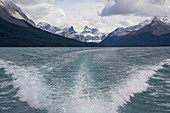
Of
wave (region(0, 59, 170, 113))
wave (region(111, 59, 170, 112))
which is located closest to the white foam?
wave (region(0, 59, 170, 113))

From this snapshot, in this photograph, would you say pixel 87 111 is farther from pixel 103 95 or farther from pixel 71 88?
pixel 71 88

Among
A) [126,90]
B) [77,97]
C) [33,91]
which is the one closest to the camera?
[77,97]

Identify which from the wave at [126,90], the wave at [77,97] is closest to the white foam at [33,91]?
the wave at [77,97]

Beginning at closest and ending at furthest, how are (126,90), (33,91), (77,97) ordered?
(77,97)
(33,91)
(126,90)

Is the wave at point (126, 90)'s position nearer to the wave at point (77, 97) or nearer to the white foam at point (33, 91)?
the wave at point (77, 97)

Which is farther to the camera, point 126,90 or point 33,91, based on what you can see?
point 126,90

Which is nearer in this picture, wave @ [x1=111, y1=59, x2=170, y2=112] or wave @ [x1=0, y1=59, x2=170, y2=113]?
wave @ [x1=0, y1=59, x2=170, y2=113]

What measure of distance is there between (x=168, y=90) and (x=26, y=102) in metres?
12.6

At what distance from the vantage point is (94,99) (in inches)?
547

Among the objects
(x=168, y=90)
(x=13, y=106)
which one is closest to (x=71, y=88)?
(x=13, y=106)

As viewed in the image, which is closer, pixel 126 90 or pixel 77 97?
pixel 77 97

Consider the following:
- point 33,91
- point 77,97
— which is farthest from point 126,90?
point 33,91

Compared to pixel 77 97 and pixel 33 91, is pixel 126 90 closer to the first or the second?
pixel 77 97

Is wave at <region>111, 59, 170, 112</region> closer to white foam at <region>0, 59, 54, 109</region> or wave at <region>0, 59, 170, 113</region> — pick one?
wave at <region>0, 59, 170, 113</region>
